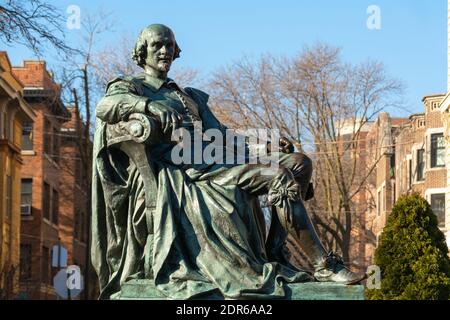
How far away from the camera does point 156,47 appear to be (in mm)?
12125

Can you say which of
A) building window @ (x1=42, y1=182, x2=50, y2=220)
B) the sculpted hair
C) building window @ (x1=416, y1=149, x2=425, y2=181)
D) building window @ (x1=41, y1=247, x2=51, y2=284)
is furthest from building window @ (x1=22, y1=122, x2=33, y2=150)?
the sculpted hair

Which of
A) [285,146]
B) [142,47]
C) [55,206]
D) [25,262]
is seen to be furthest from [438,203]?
[285,146]

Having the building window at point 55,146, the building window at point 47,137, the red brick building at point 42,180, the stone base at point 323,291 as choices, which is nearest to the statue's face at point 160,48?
the stone base at point 323,291

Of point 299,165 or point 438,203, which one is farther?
point 438,203

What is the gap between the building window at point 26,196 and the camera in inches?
2283

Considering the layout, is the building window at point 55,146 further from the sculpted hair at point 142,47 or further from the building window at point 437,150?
the sculpted hair at point 142,47

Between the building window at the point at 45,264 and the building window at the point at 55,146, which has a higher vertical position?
the building window at the point at 55,146

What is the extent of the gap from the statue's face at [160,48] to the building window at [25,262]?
4228 cm

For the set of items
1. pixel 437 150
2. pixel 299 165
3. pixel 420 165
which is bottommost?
pixel 299 165

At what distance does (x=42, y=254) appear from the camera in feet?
190

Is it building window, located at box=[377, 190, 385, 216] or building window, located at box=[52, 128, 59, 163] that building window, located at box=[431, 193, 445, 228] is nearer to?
building window, located at box=[377, 190, 385, 216]

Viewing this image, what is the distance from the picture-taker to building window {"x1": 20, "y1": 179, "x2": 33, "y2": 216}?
58.0 meters

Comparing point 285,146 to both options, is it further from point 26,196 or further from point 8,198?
point 26,196

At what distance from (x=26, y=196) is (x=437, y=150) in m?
17.0
